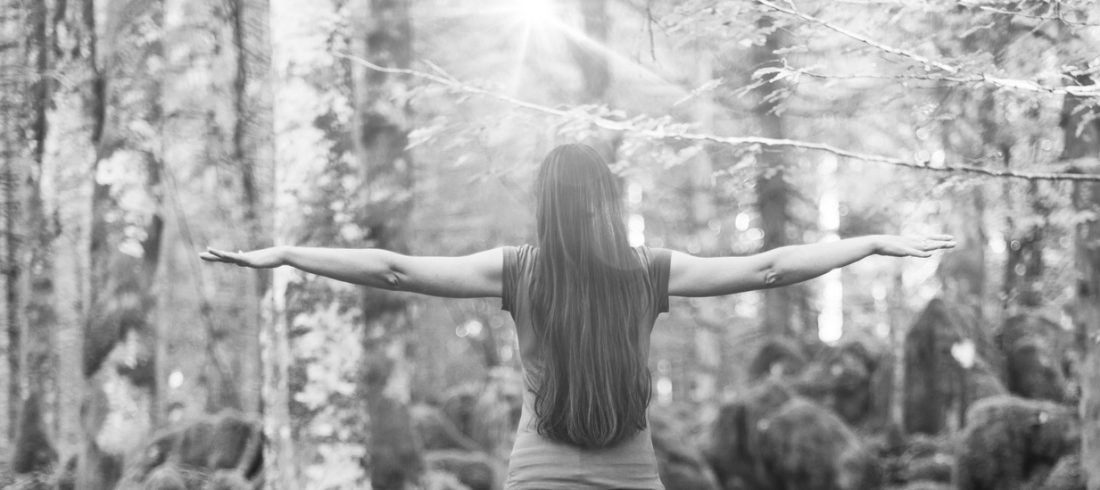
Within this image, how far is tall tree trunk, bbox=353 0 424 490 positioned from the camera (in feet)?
31.1

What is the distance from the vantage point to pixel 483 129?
18.5 feet

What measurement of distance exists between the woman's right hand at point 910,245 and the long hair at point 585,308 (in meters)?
1.02

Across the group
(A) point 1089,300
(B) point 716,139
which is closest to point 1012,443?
(A) point 1089,300

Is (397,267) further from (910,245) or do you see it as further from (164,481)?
(164,481)

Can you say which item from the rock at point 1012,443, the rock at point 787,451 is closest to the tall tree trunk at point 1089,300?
the rock at point 1012,443

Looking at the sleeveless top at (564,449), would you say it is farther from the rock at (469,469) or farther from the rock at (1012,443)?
the rock at (469,469)

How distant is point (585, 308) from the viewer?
11.1ft

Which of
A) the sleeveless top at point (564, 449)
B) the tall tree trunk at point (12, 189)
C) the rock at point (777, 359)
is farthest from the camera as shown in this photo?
the rock at point (777, 359)

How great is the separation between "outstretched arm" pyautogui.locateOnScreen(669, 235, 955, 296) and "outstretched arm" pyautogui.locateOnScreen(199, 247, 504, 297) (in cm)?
71

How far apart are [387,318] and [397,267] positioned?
633cm

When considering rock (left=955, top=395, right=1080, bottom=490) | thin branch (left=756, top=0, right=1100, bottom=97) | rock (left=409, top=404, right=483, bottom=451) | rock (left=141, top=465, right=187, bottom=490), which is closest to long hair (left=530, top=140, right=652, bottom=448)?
thin branch (left=756, top=0, right=1100, bottom=97)

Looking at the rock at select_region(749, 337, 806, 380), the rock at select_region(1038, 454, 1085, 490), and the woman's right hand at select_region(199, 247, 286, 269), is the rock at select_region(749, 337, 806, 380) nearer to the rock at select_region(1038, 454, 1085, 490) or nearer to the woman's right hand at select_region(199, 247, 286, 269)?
the rock at select_region(1038, 454, 1085, 490)

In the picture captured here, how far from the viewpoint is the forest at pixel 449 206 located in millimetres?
5707

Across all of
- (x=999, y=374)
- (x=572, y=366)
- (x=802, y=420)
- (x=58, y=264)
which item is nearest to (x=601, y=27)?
(x=802, y=420)
